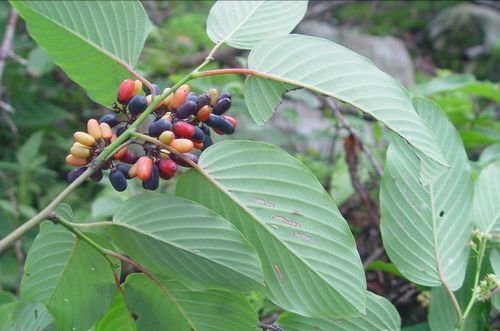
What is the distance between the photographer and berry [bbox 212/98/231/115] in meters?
0.66

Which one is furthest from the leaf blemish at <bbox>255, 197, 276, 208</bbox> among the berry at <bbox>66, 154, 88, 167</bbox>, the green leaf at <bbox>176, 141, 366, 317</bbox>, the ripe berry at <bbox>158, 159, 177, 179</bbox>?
the berry at <bbox>66, 154, 88, 167</bbox>

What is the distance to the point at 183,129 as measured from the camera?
611mm

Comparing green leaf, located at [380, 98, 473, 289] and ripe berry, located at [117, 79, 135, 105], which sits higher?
ripe berry, located at [117, 79, 135, 105]

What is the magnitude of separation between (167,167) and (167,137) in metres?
0.04

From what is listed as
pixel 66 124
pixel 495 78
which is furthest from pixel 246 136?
pixel 495 78

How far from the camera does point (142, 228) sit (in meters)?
0.63

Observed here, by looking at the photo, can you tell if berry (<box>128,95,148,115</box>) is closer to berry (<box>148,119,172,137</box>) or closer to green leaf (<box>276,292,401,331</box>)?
berry (<box>148,119,172,137</box>)

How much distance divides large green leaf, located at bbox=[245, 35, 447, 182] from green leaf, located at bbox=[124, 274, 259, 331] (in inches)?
10.4

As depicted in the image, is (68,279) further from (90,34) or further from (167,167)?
(90,34)

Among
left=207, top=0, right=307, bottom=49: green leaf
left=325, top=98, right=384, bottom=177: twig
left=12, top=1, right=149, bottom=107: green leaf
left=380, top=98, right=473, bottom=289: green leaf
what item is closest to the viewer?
left=12, top=1, right=149, bottom=107: green leaf

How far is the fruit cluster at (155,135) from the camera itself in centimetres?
60

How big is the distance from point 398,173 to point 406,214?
0.21ft

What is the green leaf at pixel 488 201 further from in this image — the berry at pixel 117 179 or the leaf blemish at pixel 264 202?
the berry at pixel 117 179

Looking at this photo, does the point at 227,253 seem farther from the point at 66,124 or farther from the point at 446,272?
the point at 66,124
